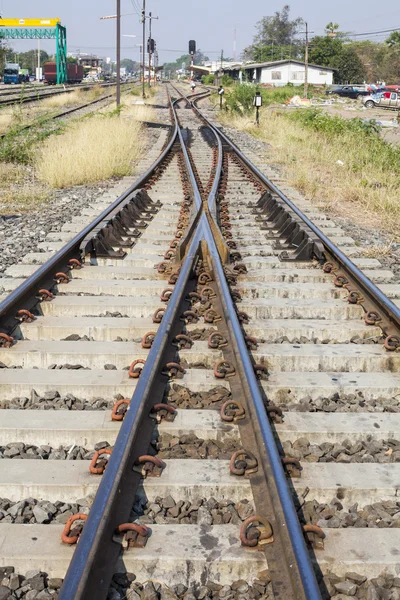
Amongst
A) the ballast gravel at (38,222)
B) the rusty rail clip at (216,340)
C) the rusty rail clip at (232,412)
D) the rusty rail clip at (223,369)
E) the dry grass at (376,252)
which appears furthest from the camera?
the dry grass at (376,252)

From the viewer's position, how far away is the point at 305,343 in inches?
182

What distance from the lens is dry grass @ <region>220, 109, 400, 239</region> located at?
378 inches

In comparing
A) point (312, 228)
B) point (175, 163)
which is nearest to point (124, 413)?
point (312, 228)

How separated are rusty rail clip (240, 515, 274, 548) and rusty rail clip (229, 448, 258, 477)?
1.21 feet

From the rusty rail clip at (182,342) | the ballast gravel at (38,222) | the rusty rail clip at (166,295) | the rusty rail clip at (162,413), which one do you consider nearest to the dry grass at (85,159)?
the ballast gravel at (38,222)

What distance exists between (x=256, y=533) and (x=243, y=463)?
1.58 ft

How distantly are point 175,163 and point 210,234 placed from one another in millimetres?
7891

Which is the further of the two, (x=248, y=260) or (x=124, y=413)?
(x=248, y=260)

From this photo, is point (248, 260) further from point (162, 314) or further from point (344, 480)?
point (344, 480)

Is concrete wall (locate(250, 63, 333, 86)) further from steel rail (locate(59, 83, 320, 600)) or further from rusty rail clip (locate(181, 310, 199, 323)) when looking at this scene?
steel rail (locate(59, 83, 320, 600))

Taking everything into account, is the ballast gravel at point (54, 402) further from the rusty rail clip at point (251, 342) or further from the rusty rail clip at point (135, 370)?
the rusty rail clip at point (251, 342)

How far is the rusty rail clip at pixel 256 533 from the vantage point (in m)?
2.49

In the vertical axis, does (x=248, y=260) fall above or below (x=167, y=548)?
above

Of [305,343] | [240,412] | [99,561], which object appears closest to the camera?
[99,561]
